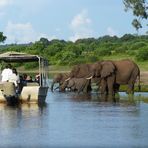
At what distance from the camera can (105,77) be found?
46.1m

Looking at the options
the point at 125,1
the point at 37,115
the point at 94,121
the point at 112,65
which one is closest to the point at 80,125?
the point at 94,121

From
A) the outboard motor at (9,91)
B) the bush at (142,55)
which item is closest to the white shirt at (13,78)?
the outboard motor at (9,91)

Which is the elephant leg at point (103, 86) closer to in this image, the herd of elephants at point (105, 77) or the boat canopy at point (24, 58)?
the herd of elephants at point (105, 77)

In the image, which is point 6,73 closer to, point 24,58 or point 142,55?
point 24,58

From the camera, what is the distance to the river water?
746 inches

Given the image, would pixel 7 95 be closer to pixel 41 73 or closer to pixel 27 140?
pixel 41 73

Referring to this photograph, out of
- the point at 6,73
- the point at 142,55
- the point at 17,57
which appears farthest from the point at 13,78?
the point at 142,55

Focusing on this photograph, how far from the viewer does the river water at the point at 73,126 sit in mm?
18938

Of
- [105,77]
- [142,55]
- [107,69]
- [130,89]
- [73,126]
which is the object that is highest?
[142,55]

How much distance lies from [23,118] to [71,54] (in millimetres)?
79357

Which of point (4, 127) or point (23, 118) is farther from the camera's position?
point (23, 118)

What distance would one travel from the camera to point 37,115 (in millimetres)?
26859

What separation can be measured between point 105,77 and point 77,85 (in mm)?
3922

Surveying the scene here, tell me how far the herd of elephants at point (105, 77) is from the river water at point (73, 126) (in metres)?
13.1
